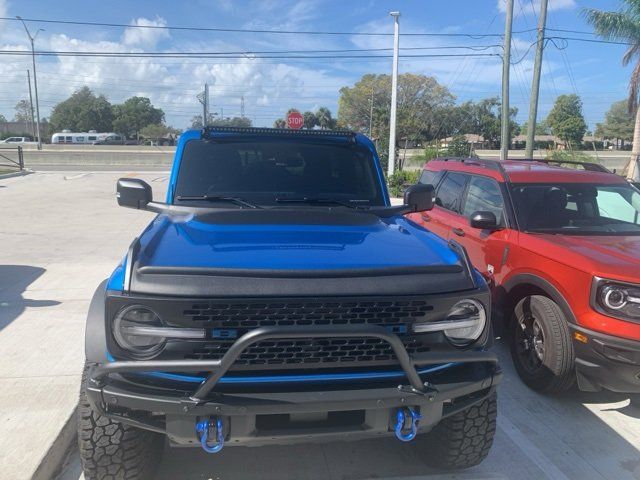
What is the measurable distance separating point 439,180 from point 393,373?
14.6 ft

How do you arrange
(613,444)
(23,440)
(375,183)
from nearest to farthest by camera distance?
(23,440)
(613,444)
(375,183)

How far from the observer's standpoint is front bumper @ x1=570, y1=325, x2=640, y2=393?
348cm

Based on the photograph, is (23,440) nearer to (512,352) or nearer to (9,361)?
(9,361)

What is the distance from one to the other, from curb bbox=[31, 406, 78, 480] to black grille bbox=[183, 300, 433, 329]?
58.4 inches

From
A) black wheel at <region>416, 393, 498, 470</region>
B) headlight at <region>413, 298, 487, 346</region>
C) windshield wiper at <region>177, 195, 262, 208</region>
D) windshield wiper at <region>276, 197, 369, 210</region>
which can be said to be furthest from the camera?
windshield wiper at <region>276, 197, 369, 210</region>

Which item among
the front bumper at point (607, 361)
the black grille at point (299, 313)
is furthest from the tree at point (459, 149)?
the black grille at point (299, 313)

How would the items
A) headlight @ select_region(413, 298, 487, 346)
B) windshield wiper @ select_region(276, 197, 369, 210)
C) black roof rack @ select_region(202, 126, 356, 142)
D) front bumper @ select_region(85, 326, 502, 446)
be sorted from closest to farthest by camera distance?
front bumper @ select_region(85, 326, 502, 446) < headlight @ select_region(413, 298, 487, 346) < windshield wiper @ select_region(276, 197, 369, 210) < black roof rack @ select_region(202, 126, 356, 142)

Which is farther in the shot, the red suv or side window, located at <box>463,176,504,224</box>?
side window, located at <box>463,176,504,224</box>

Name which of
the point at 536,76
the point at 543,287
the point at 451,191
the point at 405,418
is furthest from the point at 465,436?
the point at 536,76

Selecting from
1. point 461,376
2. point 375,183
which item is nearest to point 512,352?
point 375,183

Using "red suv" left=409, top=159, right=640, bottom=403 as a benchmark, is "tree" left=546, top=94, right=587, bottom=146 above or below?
above

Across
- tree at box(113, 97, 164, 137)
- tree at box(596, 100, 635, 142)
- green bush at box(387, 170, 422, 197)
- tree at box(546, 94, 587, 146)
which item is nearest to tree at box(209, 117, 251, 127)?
green bush at box(387, 170, 422, 197)

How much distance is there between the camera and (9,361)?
4.25 m

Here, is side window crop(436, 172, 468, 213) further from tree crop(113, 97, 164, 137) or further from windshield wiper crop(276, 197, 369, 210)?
tree crop(113, 97, 164, 137)
